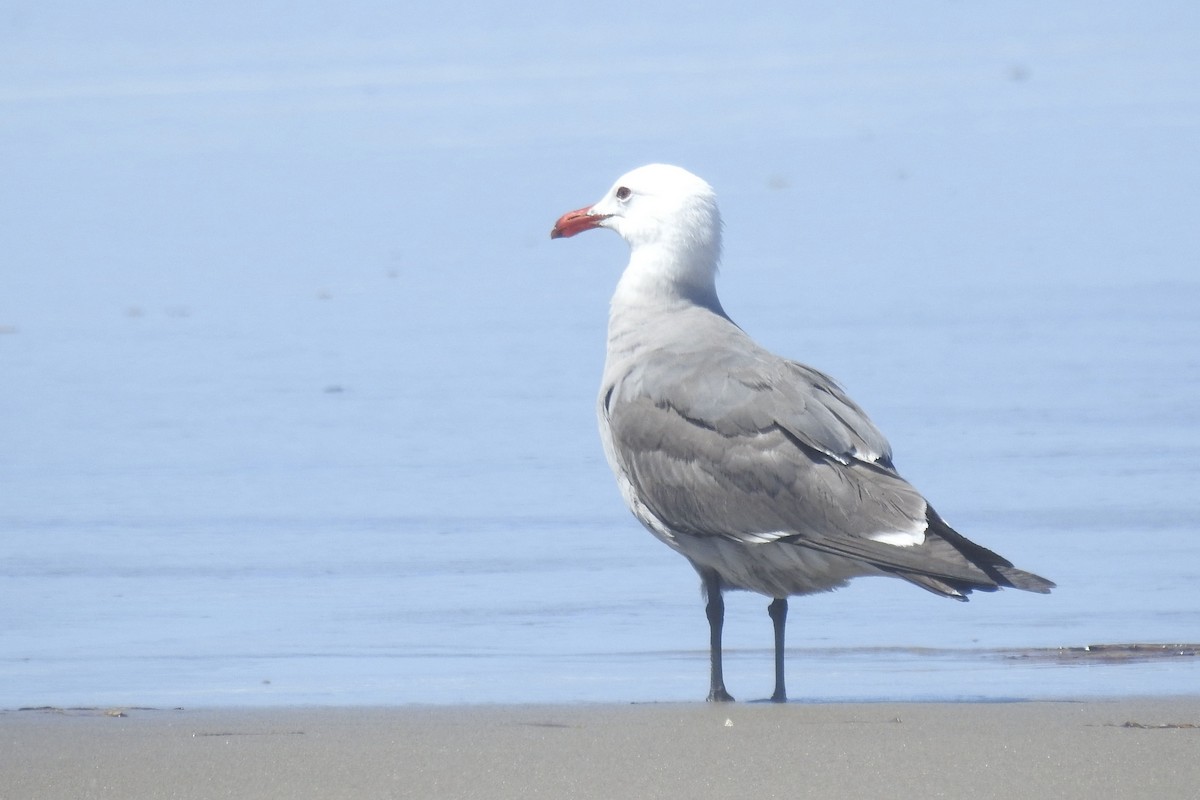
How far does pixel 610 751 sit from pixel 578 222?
330cm

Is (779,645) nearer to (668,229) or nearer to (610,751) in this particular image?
(610,751)

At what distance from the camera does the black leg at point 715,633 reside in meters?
6.32

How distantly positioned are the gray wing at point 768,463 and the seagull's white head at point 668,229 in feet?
1.96

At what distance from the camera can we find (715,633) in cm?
650

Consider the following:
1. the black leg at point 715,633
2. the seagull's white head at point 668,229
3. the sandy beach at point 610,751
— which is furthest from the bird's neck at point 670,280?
the sandy beach at point 610,751

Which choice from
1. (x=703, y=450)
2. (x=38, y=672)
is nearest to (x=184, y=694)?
(x=38, y=672)

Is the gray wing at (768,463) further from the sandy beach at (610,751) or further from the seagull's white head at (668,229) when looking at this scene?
the seagull's white head at (668,229)

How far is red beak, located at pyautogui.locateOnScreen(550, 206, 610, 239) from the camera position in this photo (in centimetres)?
793

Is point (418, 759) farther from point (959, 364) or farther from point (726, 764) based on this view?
point (959, 364)

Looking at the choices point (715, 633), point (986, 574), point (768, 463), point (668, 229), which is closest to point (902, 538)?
point (986, 574)

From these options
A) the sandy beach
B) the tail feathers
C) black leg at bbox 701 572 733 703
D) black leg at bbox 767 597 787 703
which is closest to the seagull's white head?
black leg at bbox 701 572 733 703

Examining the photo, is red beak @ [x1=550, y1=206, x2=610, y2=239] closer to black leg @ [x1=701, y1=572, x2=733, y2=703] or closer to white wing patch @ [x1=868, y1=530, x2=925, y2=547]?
black leg @ [x1=701, y1=572, x2=733, y2=703]

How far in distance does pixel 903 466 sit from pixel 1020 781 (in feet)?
18.7

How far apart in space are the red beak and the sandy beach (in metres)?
2.47
